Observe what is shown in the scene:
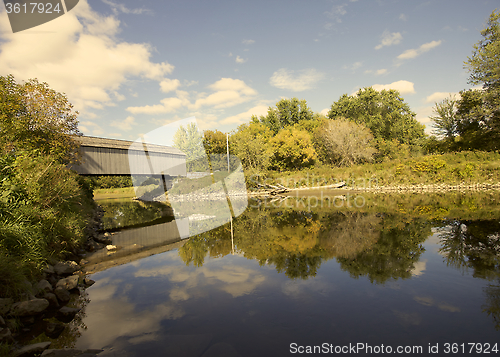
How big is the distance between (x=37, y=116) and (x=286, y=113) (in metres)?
48.0

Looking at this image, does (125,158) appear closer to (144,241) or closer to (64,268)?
(144,241)

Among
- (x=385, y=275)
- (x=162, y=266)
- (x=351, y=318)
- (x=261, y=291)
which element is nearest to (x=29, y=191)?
(x=162, y=266)

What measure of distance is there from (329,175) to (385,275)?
2767cm

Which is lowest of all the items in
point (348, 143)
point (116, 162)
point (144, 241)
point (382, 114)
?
point (144, 241)

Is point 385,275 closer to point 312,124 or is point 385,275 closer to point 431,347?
point 431,347

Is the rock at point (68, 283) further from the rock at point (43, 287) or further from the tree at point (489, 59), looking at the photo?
the tree at point (489, 59)

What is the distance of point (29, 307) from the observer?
4902mm

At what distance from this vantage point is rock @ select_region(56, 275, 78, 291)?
6301 mm

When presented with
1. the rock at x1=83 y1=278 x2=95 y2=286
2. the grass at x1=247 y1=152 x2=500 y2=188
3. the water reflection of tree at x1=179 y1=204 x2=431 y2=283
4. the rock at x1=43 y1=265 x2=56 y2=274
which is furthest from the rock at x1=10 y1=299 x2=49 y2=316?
the grass at x1=247 y1=152 x2=500 y2=188

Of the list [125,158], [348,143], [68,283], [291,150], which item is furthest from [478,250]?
[348,143]

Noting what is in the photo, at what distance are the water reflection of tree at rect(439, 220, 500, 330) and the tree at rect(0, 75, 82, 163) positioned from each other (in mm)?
21299

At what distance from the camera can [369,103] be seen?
5591 cm

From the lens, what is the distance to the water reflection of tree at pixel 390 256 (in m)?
6.50

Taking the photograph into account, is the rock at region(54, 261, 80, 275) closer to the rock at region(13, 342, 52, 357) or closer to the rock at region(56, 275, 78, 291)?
the rock at region(56, 275, 78, 291)
